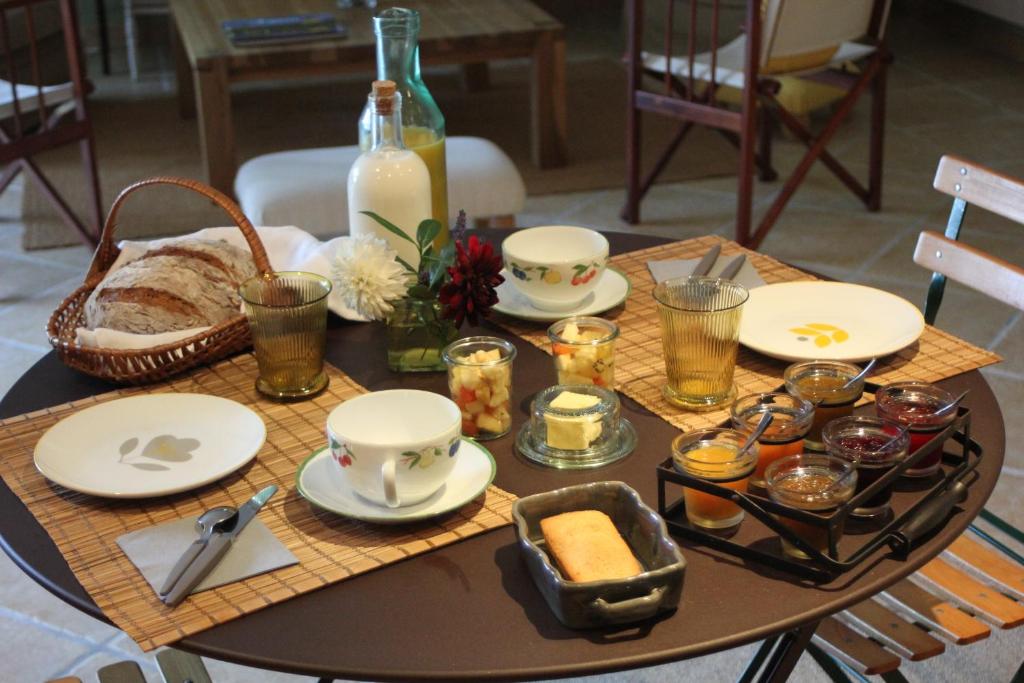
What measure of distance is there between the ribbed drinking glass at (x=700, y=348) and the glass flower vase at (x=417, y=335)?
0.81ft

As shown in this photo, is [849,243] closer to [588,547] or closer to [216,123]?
[216,123]

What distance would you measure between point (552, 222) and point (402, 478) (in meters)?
2.72

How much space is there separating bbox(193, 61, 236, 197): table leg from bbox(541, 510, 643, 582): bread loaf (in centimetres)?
289

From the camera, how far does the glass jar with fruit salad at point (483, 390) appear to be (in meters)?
1.27

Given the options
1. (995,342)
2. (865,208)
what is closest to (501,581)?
(995,342)

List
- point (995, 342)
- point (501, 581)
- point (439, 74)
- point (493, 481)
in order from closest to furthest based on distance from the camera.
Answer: point (501, 581) < point (493, 481) < point (995, 342) < point (439, 74)

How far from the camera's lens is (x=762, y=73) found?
11.4ft

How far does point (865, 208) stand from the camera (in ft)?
13.1

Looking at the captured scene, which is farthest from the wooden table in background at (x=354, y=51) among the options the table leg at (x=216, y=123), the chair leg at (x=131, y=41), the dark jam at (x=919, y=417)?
the dark jam at (x=919, y=417)

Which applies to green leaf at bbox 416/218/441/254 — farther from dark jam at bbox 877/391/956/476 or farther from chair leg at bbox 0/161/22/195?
chair leg at bbox 0/161/22/195

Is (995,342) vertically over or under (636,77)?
under

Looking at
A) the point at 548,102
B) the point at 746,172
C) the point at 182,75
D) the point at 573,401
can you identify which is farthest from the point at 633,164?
the point at 573,401

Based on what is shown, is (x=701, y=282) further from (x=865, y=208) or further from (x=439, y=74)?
(x=439, y=74)

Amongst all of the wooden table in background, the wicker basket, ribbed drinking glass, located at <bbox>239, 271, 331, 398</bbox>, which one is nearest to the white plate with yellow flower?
ribbed drinking glass, located at <bbox>239, 271, 331, 398</bbox>
